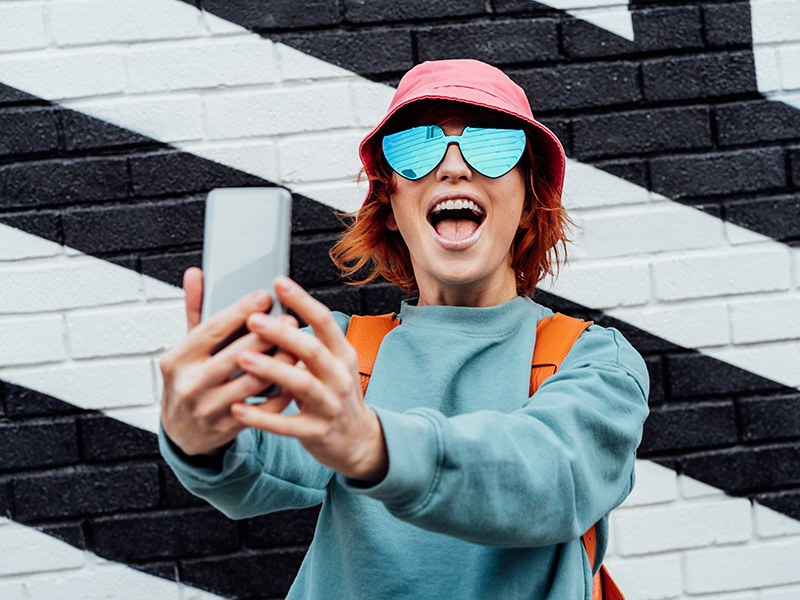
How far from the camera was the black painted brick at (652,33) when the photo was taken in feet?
5.44

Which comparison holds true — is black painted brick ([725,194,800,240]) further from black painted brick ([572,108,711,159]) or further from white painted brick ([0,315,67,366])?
white painted brick ([0,315,67,366])

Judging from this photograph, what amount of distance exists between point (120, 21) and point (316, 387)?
1445mm

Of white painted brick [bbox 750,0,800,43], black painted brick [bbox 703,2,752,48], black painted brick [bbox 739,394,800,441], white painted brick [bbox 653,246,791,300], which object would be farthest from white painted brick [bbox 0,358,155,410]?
white painted brick [bbox 750,0,800,43]

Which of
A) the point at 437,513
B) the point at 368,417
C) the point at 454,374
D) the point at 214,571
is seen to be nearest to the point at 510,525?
the point at 437,513

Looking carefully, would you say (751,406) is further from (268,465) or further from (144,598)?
(144,598)

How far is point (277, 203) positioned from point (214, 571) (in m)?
1.34

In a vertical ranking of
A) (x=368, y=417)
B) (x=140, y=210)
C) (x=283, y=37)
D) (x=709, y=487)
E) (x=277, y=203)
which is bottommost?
(x=709, y=487)

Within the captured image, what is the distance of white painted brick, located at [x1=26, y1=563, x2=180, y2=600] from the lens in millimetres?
1652

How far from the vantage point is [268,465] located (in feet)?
3.02

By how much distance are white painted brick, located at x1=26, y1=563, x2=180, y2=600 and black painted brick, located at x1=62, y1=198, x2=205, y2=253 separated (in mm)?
856

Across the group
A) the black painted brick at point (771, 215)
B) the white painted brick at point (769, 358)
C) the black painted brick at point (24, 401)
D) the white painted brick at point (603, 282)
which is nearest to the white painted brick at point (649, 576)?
the white painted brick at point (769, 358)

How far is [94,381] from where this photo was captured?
1.63m

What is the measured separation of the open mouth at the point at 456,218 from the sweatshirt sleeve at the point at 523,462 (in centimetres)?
33

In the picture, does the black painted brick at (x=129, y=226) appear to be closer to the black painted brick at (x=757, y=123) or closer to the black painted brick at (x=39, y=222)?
the black painted brick at (x=39, y=222)
